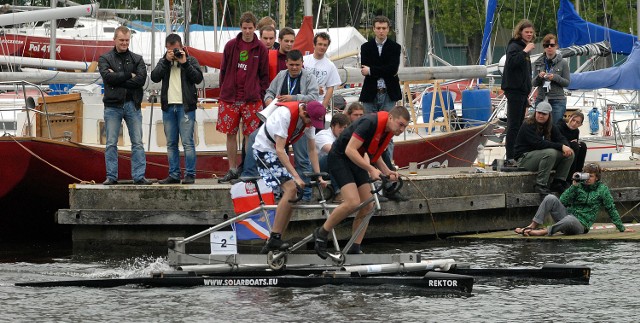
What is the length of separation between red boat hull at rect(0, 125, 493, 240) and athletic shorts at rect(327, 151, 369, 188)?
5.79 meters

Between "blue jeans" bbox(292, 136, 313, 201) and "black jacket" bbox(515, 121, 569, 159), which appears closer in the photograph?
"blue jeans" bbox(292, 136, 313, 201)

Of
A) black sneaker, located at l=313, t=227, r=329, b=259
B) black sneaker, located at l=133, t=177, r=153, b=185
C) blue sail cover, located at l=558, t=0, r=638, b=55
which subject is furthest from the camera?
blue sail cover, located at l=558, t=0, r=638, b=55

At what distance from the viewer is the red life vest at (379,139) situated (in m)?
13.0

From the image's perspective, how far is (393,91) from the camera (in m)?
17.0

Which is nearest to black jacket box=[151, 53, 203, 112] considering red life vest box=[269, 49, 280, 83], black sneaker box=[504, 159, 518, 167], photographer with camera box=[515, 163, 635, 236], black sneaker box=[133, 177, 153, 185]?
red life vest box=[269, 49, 280, 83]

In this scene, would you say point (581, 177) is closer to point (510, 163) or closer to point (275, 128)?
point (510, 163)

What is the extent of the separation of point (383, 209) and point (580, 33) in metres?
9.85

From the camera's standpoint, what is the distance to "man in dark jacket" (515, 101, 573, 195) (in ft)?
58.0

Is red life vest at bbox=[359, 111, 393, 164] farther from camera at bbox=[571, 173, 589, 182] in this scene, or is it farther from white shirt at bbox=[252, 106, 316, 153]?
camera at bbox=[571, 173, 589, 182]

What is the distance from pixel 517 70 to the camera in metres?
18.1

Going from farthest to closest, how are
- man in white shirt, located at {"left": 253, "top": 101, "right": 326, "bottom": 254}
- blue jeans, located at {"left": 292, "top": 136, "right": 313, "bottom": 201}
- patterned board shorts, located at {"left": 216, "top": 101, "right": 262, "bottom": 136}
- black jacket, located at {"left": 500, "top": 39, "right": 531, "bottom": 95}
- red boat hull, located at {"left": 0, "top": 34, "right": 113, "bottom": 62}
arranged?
red boat hull, located at {"left": 0, "top": 34, "right": 113, "bottom": 62} → black jacket, located at {"left": 500, "top": 39, "right": 531, "bottom": 95} → patterned board shorts, located at {"left": 216, "top": 101, "right": 262, "bottom": 136} → blue jeans, located at {"left": 292, "top": 136, "right": 313, "bottom": 201} → man in white shirt, located at {"left": 253, "top": 101, "right": 326, "bottom": 254}

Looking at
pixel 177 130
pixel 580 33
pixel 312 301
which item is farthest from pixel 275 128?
pixel 580 33

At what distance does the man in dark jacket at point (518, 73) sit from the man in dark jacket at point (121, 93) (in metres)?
4.99

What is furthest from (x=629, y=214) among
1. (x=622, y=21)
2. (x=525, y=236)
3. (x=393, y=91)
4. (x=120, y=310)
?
(x=622, y=21)
